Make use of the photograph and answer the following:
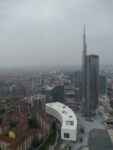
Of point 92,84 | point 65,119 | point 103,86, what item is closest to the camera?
point 65,119

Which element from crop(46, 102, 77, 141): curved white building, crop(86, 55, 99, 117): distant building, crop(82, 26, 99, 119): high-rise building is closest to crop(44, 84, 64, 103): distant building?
crop(82, 26, 99, 119): high-rise building

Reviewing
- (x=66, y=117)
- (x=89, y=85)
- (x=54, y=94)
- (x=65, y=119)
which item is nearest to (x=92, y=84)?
(x=89, y=85)

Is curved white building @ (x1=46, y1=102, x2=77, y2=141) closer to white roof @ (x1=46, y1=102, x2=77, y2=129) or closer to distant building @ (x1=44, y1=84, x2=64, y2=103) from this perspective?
white roof @ (x1=46, y1=102, x2=77, y2=129)

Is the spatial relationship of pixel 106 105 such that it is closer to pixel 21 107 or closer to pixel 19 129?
pixel 21 107

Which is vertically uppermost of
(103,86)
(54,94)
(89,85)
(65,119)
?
(89,85)

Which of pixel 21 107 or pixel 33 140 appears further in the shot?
pixel 21 107

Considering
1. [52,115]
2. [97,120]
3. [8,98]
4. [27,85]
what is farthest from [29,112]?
[27,85]

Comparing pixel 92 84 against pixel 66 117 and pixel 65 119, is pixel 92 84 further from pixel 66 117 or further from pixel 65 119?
pixel 65 119
